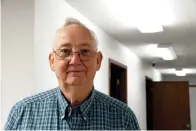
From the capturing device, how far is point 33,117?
104 centimetres

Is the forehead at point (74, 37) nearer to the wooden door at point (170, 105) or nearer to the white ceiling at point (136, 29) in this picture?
the white ceiling at point (136, 29)

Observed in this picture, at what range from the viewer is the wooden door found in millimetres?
6984

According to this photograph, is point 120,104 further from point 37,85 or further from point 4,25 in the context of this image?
point 4,25

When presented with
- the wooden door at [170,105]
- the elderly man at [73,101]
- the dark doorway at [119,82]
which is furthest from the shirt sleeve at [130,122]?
the wooden door at [170,105]

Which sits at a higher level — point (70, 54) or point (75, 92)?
point (70, 54)

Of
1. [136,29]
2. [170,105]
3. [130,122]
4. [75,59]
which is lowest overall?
[170,105]

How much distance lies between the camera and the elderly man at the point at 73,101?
0.99 meters

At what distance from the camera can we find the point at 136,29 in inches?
145

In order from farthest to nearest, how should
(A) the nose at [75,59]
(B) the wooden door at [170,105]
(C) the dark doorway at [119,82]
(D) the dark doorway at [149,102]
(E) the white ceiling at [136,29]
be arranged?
(D) the dark doorway at [149,102] → (B) the wooden door at [170,105] → (C) the dark doorway at [119,82] → (E) the white ceiling at [136,29] → (A) the nose at [75,59]

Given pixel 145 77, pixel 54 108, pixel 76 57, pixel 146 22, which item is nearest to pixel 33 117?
pixel 54 108

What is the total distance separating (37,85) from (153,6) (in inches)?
56.0

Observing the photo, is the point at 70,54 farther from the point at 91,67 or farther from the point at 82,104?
the point at 82,104

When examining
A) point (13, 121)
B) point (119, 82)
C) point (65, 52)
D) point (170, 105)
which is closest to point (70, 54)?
point (65, 52)

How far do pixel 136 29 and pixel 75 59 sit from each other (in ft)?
9.23
